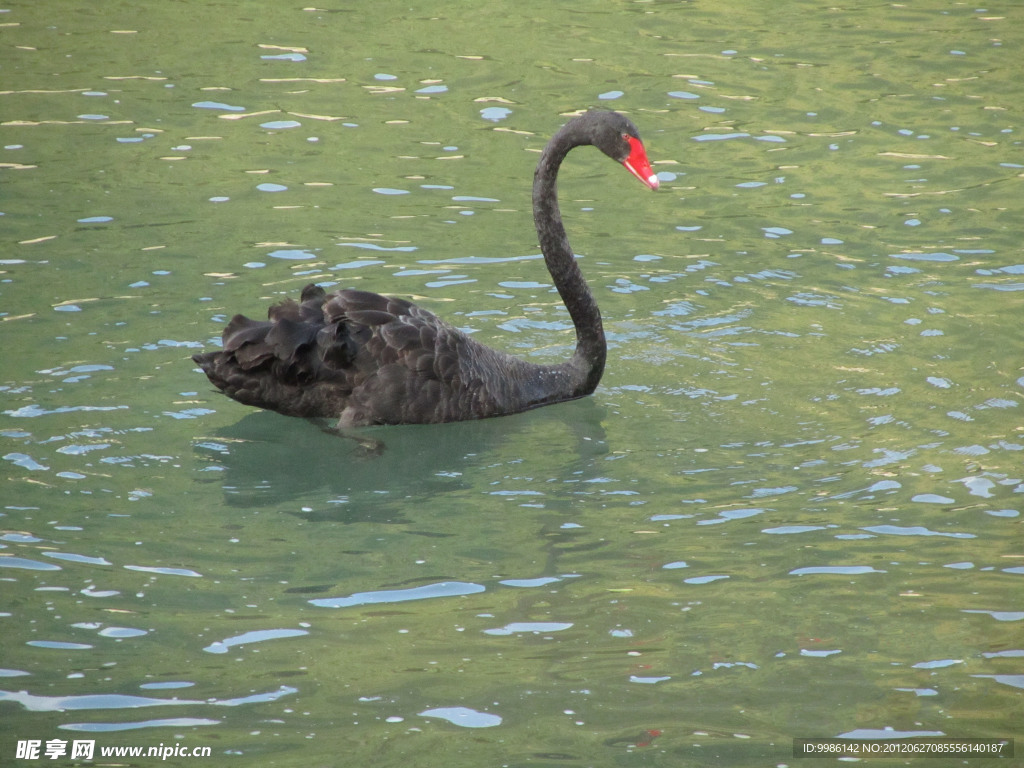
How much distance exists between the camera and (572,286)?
741 centimetres

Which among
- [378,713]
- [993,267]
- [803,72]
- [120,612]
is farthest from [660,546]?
[803,72]

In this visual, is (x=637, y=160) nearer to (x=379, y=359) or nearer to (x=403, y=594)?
(x=379, y=359)

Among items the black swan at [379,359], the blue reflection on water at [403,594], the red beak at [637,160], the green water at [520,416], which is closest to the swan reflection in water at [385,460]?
the green water at [520,416]

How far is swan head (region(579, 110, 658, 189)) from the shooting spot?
22.8ft

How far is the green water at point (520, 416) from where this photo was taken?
15.3 feet

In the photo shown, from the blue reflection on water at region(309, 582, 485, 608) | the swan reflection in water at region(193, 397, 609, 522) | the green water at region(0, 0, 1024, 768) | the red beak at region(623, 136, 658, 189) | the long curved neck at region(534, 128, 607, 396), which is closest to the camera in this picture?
the green water at region(0, 0, 1024, 768)

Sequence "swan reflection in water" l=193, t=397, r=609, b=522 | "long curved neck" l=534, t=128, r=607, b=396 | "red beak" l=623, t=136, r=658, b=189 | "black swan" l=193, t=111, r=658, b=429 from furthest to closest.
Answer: "long curved neck" l=534, t=128, r=607, b=396
"red beak" l=623, t=136, r=658, b=189
"black swan" l=193, t=111, r=658, b=429
"swan reflection in water" l=193, t=397, r=609, b=522

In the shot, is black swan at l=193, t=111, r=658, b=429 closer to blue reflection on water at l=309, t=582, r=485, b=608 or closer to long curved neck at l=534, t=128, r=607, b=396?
long curved neck at l=534, t=128, r=607, b=396

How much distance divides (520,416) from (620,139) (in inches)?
64.5

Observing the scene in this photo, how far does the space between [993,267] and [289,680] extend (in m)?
6.07

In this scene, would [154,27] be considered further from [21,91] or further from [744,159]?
[744,159]

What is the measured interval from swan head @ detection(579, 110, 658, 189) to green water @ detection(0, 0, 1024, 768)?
1288 mm

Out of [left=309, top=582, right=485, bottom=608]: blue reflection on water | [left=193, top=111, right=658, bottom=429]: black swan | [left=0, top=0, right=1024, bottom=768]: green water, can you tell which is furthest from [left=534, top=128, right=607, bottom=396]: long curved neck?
[left=309, top=582, right=485, bottom=608]: blue reflection on water

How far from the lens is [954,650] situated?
4.93 meters
